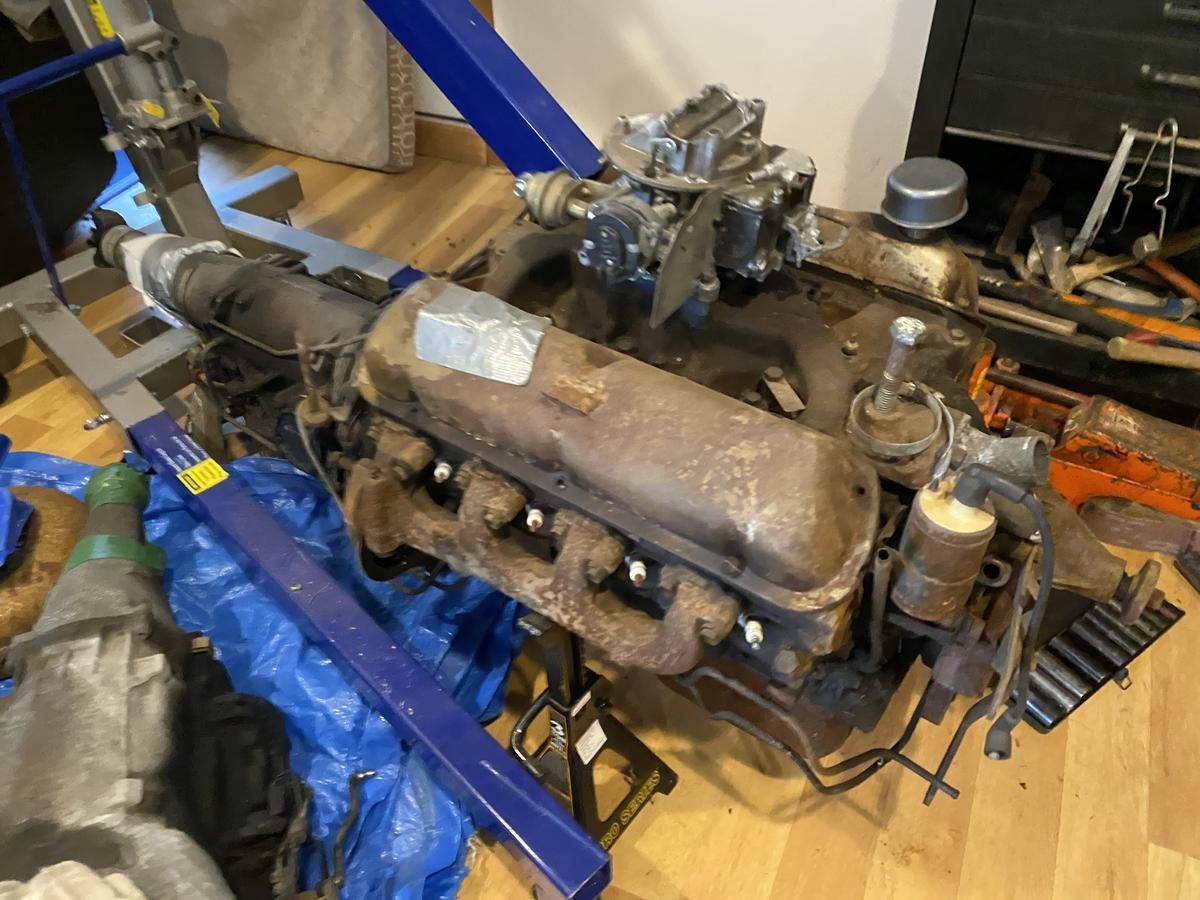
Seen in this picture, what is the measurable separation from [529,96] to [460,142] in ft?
3.60

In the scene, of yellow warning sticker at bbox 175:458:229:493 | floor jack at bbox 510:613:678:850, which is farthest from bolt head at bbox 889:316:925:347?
yellow warning sticker at bbox 175:458:229:493

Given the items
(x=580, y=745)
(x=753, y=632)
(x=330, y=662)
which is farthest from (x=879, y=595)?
(x=330, y=662)

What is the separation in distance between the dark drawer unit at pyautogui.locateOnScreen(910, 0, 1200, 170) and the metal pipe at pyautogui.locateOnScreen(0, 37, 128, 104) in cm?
122

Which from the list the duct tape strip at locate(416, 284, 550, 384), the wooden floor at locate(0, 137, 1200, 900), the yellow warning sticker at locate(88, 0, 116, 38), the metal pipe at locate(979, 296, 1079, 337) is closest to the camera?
the duct tape strip at locate(416, 284, 550, 384)

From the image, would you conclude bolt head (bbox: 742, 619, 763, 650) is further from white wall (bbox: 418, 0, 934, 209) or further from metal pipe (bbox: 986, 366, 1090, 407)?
white wall (bbox: 418, 0, 934, 209)

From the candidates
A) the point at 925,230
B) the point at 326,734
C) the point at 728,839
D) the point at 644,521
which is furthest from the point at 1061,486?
the point at 326,734

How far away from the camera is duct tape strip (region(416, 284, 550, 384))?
0.90m

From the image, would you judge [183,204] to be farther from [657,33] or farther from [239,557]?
[657,33]

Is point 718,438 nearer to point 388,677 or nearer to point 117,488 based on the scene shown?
point 388,677

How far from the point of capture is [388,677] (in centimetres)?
108

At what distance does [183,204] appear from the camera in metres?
1.55

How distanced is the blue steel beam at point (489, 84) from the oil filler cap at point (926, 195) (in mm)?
462

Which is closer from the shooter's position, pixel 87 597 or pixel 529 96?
pixel 87 597

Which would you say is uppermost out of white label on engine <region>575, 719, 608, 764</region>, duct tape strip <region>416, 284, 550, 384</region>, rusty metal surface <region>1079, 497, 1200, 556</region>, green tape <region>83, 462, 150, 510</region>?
duct tape strip <region>416, 284, 550, 384</region>
